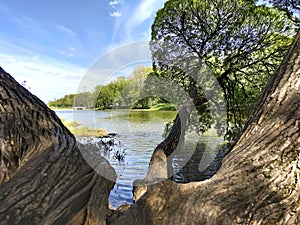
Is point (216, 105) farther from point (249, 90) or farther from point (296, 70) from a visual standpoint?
point (296, 70)

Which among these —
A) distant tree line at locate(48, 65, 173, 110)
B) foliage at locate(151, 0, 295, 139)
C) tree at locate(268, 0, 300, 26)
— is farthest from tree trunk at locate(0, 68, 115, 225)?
tree at locate(268, 0, 300, 26)

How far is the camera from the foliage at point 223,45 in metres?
5.21

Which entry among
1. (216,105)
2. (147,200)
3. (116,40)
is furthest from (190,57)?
(147,200)

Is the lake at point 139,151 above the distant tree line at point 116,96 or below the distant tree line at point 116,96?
below

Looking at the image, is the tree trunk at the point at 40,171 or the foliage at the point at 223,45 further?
the foliage at the point at 223,45

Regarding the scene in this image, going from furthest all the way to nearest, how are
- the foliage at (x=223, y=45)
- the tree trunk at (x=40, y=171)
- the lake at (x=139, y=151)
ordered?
the lake at (x=139, y=151) → the foliage at (x=223, y=45) → the tree trunk at (x=40, y=171)

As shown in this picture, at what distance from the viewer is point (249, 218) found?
3.63 feet

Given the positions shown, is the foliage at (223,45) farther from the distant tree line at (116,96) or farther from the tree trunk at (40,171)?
the tree trunk at (40,171)

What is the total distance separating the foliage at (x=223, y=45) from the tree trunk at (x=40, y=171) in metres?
4.21

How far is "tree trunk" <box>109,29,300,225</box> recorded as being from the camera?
1.14 meters

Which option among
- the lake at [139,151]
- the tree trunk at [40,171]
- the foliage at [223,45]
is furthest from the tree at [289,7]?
the tree trunk at [40,171]

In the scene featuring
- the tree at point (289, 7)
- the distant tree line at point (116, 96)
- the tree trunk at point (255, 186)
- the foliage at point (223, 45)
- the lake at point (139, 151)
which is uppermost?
the tree at point (289, 7)

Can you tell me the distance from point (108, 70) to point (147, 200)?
1442mm

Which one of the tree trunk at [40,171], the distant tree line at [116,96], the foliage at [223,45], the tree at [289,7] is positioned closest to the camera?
the tree trunk at [40,171]
